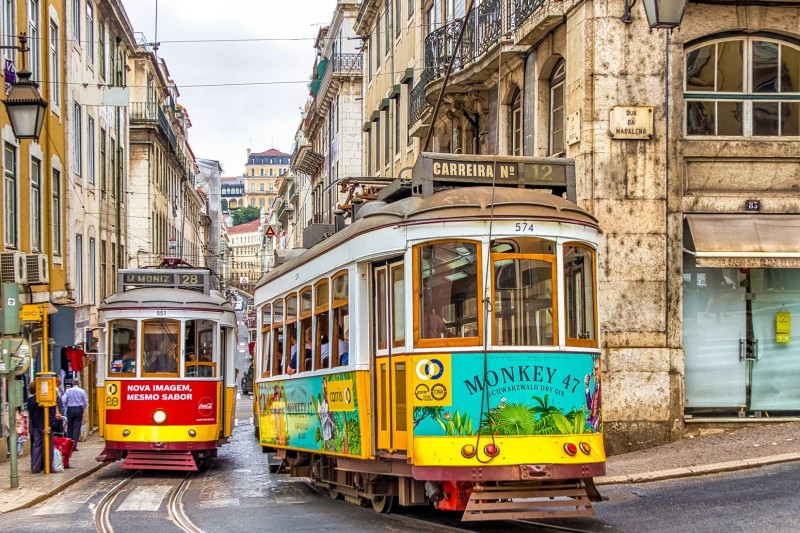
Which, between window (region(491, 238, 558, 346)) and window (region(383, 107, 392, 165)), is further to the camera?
window (region(383, 107, 392, 165))

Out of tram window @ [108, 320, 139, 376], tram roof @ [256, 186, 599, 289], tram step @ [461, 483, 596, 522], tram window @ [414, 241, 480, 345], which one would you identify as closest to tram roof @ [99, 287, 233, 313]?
tram window @ [108, 320, 139, 376]

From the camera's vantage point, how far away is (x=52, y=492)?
614 inches

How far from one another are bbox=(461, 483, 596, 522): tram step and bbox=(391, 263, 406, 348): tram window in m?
1.56

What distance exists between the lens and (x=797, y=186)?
54.8 ft

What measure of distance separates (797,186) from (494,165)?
24.2 ft

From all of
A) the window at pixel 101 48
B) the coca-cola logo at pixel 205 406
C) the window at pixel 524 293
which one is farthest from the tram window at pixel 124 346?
the window at pixel 101 48

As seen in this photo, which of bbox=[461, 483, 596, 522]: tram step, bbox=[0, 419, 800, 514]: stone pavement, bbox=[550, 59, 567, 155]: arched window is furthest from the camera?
bbox=[550, 59, 567, 155]: arched window

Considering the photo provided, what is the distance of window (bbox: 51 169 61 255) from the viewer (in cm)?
2598

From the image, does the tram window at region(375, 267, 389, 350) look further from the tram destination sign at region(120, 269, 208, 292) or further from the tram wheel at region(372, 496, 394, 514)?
the tram destination sign at region(120, 269, 208, 292)

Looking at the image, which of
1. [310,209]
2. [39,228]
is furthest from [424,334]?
[310,209]

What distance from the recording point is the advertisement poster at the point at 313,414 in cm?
1150

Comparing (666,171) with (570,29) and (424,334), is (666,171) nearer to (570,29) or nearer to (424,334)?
(570,29)

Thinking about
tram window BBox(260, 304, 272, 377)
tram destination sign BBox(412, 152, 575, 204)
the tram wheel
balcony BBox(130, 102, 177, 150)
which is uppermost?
balcony BBox(130, 102, 177, 150)

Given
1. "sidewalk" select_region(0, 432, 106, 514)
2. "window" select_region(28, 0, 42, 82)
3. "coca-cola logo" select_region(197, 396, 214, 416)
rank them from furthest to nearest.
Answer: "window" select_region(28, 0, 42, 82) → "coca-cola logo" select_region(197, 396, 214, 416) → "sidewalk" select_region(0, 432, 106, 514)
